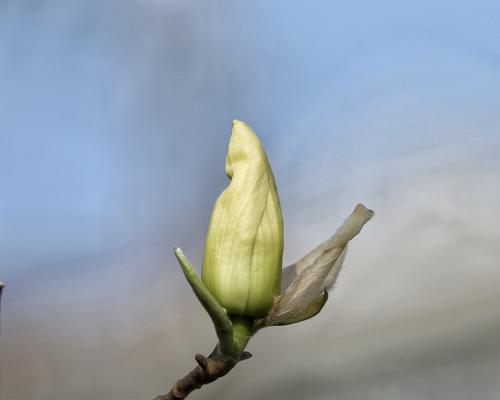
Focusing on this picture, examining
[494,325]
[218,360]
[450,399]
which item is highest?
[494,325]

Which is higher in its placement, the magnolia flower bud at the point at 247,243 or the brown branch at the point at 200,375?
the magnolia flower bud at the point at 247,243

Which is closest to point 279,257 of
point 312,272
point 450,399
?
point 312,272

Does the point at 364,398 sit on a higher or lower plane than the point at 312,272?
higher

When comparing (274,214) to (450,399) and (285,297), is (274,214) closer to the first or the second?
(285,297)

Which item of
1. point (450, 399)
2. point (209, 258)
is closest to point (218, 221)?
point (209, 258)

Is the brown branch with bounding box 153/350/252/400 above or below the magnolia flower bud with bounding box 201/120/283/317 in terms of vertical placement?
below

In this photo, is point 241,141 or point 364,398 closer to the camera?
point 241,141

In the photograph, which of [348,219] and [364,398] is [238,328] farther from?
[364,398]
